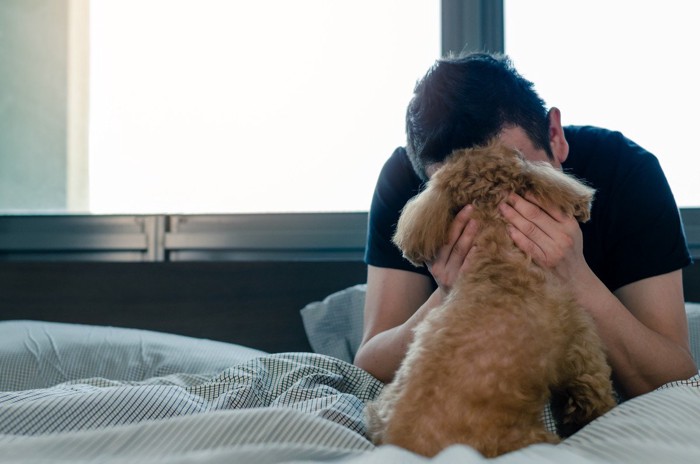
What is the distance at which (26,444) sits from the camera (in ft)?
3.25

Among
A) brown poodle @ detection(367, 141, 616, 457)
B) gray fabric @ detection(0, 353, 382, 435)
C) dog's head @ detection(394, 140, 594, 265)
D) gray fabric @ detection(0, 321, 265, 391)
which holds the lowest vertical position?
gray fabric @ detection(0, 321, 265, 391)

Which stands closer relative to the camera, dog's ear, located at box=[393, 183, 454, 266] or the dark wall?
dog's ear, located at box=[393, 183, 454, 266]

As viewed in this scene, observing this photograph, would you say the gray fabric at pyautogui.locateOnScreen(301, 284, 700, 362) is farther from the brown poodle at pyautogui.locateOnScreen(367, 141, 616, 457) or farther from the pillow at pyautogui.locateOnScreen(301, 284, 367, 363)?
the brown poodle at pyautogui.locateOnScreen(367, 141, 616, 457)

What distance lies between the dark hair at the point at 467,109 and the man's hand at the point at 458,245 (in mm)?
243

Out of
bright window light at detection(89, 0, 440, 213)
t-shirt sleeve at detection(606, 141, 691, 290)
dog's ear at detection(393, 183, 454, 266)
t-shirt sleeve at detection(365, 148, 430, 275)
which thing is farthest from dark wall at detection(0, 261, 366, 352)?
dog's ear at detection(393, 183, 454, 266)

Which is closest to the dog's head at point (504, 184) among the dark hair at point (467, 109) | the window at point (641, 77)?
the dark hair at point (467, 109)

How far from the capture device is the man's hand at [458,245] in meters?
1.27

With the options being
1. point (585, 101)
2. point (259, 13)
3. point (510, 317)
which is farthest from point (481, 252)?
point (259, 13)

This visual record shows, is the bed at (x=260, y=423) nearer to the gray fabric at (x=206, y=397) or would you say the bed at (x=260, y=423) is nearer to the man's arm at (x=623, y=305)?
the gray fabric at (x=206, y=397)

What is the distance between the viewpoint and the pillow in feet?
7.77

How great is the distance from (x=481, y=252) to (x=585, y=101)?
1.81m

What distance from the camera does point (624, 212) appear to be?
5.57ft

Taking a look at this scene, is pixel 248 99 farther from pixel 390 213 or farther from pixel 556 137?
pixel 556 137

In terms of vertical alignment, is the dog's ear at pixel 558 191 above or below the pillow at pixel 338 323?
above
